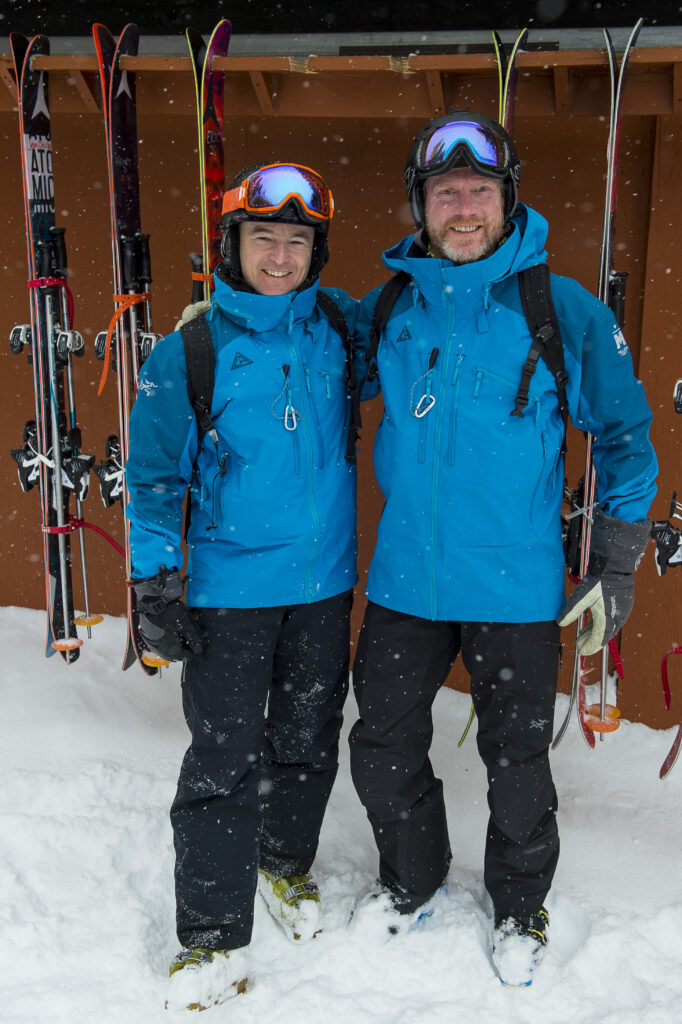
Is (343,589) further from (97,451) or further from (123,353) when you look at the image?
(97,451)

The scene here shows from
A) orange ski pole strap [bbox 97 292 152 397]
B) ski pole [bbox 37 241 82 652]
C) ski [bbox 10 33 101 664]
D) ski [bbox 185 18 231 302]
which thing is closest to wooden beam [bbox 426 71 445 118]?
ski [bbox 185 18 231 302]

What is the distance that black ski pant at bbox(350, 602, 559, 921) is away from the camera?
228cm

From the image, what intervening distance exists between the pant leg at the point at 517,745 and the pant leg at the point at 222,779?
0.61 meters

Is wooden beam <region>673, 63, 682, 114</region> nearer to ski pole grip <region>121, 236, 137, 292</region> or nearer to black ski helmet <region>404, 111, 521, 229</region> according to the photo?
black ski helmet <region>404, 111, 521, 229</region>

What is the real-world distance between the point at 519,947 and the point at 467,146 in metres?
2.21

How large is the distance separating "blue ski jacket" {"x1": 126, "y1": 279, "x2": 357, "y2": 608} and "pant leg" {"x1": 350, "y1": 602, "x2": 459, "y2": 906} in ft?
0.80

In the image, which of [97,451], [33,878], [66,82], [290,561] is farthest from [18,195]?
[33,878]

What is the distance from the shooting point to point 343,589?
7.95 feet

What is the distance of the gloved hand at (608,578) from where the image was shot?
228cm

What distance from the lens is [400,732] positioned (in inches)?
93.5

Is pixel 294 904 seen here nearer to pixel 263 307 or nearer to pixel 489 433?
pixel 489 433

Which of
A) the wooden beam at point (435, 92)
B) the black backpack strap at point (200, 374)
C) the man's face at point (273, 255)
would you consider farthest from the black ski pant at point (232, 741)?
the wooden beam at point (435, 92)

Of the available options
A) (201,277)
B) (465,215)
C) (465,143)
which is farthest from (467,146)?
(201,277)

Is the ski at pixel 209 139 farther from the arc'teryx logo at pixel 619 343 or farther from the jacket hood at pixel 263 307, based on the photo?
the arc'teryx logo at pixel 619 343
